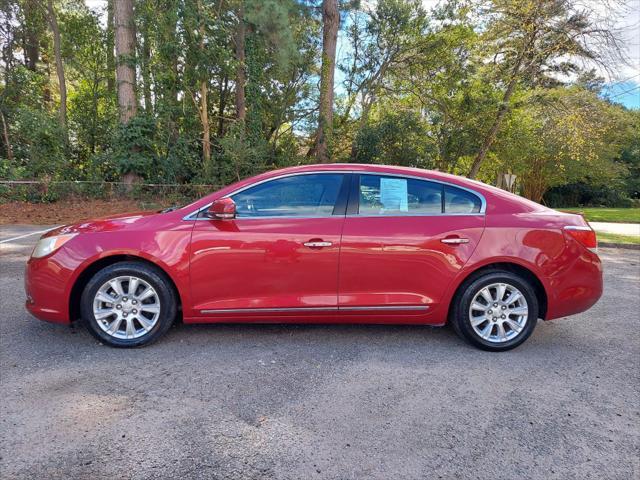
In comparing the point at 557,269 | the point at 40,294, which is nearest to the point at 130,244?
the point at 40,294

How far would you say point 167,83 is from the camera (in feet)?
45.0

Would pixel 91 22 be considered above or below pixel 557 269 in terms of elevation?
above

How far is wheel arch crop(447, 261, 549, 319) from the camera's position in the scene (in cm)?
346

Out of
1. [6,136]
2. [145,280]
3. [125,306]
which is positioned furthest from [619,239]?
[6,136]

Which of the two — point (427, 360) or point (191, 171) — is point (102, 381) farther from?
point (191, 171)

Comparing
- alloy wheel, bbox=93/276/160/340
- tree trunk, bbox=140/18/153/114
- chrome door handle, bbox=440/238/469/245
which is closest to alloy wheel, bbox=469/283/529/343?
chrome door handle, bbox=440/238/469/245

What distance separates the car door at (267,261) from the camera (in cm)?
330

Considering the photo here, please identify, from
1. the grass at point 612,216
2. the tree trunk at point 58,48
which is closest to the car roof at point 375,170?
the grass at point 612,216

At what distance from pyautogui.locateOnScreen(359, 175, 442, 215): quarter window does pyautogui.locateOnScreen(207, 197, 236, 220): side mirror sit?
3.60 feet

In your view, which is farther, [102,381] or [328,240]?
[328,240]

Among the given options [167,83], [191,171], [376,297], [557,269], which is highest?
[167,83]

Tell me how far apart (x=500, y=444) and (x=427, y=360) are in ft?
3.39

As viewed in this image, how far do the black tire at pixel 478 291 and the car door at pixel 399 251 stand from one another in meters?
0.20

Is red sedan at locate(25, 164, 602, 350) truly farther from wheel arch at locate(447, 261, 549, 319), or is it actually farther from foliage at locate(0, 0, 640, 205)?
foliage at locate(0, 0, 640, 205)
